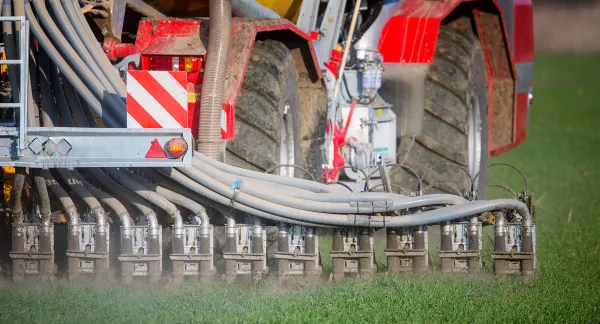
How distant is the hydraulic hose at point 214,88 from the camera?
21.9ft

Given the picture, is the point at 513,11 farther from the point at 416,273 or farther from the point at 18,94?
the point at 18,94

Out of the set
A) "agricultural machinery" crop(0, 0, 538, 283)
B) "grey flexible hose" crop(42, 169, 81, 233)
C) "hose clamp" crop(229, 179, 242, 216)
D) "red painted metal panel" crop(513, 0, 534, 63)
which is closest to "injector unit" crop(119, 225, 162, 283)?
"agricultural machinery" crop(0, 0, 538, 283)

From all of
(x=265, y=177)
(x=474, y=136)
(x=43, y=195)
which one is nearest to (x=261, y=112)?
(x=265, y=177)

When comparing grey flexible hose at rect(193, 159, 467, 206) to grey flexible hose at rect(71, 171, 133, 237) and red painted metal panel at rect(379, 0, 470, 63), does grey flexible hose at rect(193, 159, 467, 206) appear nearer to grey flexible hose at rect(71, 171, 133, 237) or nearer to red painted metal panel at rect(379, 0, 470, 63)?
grey flexible hose at rect(71, 171, 133, 237)

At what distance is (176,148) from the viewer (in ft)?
20.5

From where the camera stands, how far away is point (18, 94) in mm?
6484

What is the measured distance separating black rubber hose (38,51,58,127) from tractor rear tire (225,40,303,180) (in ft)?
3.47

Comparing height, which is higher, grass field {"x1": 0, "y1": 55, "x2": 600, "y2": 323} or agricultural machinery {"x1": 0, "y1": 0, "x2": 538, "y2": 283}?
agricultural machinery {"x1": 0, "y1": 0, "x2": 538, "y2": 283}

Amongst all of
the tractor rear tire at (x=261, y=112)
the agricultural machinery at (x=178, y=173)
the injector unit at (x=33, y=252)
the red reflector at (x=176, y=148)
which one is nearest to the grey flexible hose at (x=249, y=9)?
the agricultural machinery at (x=178, y=173)

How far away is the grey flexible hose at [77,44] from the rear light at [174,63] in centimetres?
45

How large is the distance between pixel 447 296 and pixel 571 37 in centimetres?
3631

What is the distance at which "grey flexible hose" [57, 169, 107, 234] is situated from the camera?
665 centimetres

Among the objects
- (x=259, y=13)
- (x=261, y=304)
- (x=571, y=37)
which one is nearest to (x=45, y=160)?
(x=261, y=304)

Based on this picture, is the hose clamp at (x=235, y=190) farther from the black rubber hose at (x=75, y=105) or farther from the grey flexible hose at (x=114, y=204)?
the black rubber hose at (x=75, y=105)
